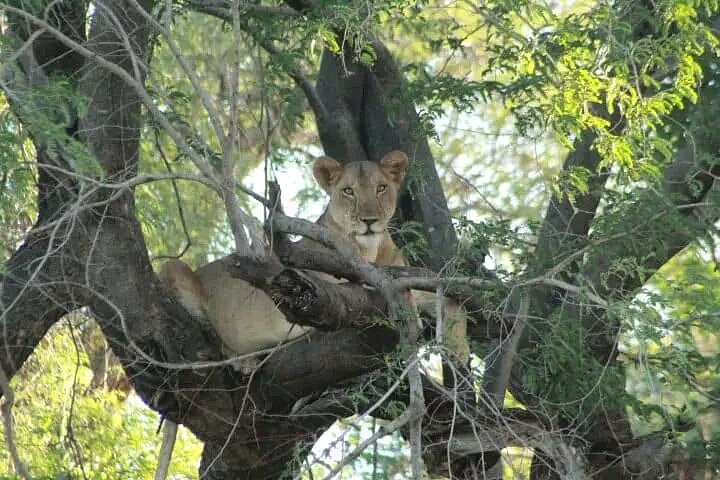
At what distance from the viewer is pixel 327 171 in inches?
279

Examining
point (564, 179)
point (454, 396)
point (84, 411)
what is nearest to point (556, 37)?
point (564, 179)

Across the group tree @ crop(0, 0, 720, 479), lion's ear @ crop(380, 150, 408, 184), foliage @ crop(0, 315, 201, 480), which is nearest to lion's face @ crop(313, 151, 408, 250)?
lion's ear @ crop(380, 150, 408, 184)

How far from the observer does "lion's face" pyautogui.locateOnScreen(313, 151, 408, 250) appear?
22.0 feet

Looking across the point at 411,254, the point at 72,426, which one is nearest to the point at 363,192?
the point at 411,254

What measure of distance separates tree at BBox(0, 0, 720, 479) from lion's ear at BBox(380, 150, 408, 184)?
10cm

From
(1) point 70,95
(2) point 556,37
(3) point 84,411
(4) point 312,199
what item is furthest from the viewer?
(3) point 84,411

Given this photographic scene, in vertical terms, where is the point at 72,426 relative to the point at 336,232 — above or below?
below

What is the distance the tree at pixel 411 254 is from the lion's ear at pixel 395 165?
4.0 inches

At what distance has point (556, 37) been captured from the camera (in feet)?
19.2

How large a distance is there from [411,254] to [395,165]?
36.1 inches

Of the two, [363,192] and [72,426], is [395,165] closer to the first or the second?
[363,192]

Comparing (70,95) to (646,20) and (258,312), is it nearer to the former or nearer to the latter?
(258,312)

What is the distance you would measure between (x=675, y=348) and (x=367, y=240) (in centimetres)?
222

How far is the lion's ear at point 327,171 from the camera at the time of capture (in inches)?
277
